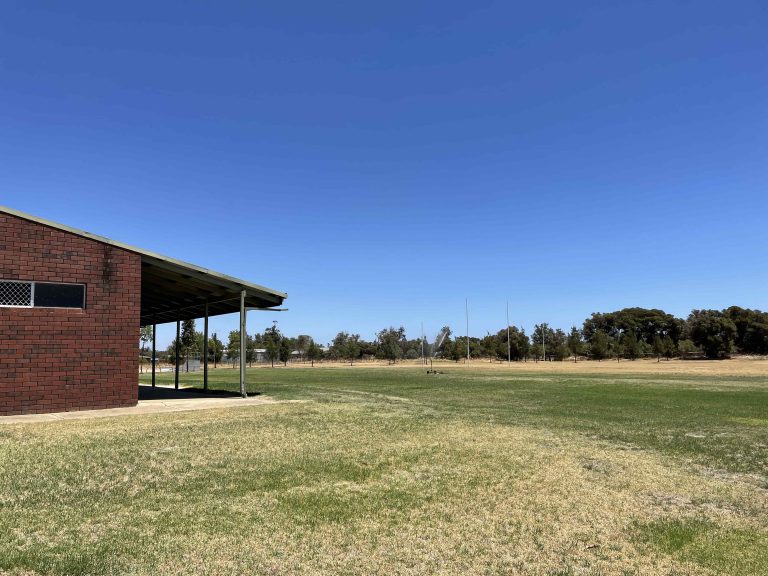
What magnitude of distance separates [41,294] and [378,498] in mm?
10385

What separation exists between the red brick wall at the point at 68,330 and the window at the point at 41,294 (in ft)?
0.47

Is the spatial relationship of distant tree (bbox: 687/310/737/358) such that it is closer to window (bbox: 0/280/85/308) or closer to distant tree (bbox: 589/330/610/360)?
distant tree (bbox: 589/330/610/360)

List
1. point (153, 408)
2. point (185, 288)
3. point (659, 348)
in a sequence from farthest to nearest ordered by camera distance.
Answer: point (659, 348), point (185, 288), point (153, 408)

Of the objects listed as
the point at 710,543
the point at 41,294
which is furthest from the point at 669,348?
the point at 710,543

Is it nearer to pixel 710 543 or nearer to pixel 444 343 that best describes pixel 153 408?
pixel 710 543

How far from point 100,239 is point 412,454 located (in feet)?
31.5

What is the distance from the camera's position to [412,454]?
7871mm

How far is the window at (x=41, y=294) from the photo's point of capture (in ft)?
39.4

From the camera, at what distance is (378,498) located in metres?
5.68

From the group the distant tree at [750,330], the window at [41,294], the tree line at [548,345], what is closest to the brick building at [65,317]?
the window at [41,294]

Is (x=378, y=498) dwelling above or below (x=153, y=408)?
below

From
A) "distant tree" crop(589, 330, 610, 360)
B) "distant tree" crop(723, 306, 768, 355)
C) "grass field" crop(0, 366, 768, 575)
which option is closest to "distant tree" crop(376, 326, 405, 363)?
"distant tree" crop(589, 330, 610, 360)

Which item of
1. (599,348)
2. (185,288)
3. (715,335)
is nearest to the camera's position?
(185,288)

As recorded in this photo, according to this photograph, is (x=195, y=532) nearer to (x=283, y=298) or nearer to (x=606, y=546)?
(x=606, y=546)
